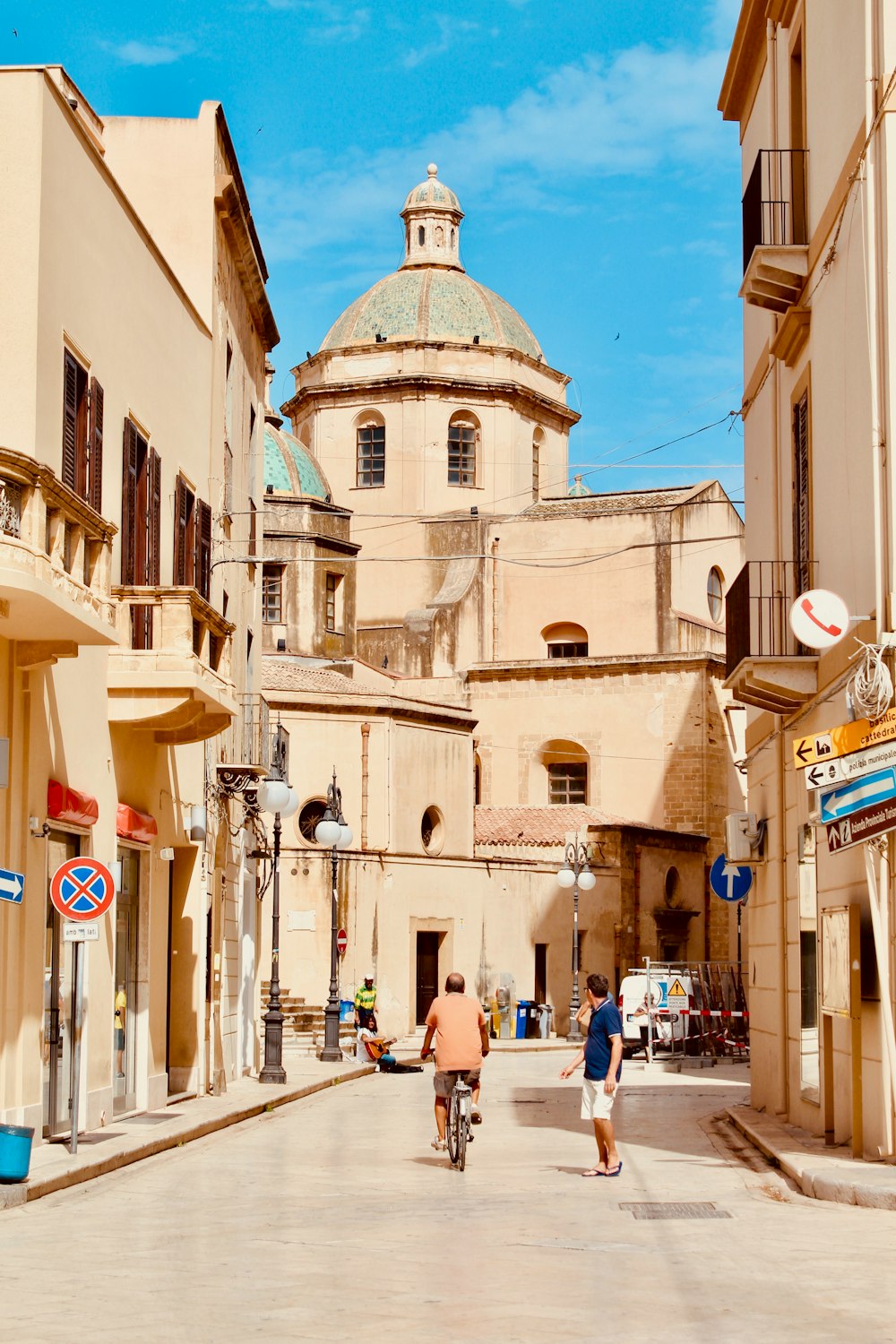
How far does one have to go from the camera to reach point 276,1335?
834 cm

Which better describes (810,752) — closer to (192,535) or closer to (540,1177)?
(540,1177)

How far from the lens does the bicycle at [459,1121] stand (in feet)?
52.8

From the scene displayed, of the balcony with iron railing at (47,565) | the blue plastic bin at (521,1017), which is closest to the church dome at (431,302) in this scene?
the blue plastic bin at (521,1017)

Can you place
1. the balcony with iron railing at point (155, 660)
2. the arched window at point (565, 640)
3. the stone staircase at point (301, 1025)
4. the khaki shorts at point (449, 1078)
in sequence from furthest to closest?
the arched window at point (565, 640), the stone staircase at point (301, 1025), the balcony with iron railing at point (155, 660), the khaki shorts at point (449, 1078)

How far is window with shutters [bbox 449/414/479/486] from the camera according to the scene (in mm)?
58062

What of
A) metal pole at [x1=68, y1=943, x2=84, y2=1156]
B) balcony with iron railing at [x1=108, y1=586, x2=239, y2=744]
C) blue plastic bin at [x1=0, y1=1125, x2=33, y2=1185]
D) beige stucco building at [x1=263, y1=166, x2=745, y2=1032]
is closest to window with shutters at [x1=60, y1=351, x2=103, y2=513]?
balcony with iron railing at [x1=108, y1=586, x2=239, y2=744]

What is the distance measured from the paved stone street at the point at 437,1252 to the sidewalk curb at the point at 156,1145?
16cm

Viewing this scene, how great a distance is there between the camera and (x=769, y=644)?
1888cm

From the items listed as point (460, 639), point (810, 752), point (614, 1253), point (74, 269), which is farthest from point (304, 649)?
A: point (614, 1253)

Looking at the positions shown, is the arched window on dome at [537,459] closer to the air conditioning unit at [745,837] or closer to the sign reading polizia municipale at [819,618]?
the air conditioning unit at [745,837]

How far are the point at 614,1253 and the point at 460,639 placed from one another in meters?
46.4

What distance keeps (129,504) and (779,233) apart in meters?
7.10

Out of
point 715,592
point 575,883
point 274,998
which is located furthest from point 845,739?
point 715,592

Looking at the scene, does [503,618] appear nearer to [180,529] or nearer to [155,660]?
[180,529]
